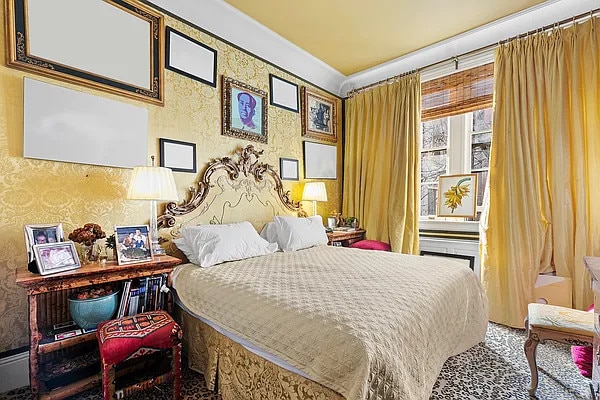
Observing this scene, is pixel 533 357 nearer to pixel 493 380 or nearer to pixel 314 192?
pixel 493 380

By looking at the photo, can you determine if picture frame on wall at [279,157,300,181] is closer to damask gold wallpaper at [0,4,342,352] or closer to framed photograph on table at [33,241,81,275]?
damask gold wallpaper at [0,4,342,352]

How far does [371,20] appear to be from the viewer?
3062 millimetres

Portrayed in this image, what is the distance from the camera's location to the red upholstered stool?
4.94 feet

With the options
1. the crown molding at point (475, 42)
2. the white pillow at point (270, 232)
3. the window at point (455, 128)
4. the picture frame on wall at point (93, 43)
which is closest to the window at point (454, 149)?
the window at point (455, 128)

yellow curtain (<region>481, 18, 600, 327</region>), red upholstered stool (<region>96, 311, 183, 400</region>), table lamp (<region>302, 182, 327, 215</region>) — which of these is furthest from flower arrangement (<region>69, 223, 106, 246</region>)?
yellow curtain (<region>481, 18, 600, 327</region>)

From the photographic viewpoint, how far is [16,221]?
1.86m

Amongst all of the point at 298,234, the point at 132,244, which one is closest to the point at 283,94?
the point at 298,234

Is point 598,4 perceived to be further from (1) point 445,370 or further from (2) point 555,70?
(1) point 445,370

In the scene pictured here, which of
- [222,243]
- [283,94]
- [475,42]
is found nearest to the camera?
[222,243]

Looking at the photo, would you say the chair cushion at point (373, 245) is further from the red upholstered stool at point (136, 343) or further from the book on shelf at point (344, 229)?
the red upholstered stool at point (136, 343)

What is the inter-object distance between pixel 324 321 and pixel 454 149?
3.16 meters

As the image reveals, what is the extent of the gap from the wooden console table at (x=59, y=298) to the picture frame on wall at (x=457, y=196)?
9.99 ft

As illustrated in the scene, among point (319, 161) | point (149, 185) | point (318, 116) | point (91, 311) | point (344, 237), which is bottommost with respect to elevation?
point (91, 311)

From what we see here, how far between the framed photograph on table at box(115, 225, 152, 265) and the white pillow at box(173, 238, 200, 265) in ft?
1.06
